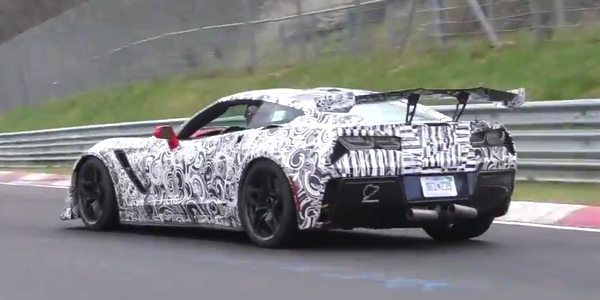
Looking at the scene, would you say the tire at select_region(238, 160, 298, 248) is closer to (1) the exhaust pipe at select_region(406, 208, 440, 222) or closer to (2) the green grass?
(1) the exhaust pipe at select_region(406, 208, 440, 222)

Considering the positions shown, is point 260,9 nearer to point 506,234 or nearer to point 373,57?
point 373,57

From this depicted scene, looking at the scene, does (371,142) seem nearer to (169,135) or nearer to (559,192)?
(169,135)

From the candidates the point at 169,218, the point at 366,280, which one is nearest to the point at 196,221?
the point at 169,218

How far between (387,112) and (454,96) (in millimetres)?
532

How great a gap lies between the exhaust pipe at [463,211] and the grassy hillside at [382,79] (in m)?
8.66

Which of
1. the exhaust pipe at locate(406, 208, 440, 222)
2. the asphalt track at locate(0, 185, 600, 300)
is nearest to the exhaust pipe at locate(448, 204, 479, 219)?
the exhaust pipe at locate(406, 208, 440, 222)

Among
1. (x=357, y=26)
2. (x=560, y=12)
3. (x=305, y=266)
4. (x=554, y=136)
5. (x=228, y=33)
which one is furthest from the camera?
(x=228, y=33)

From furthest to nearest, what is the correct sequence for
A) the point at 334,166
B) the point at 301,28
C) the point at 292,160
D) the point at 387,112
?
the point at 301,28 → the point at 387,112 → the point at 292,160 → the point at 334,166

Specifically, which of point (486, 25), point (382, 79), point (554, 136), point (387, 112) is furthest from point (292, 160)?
point (382, 79)

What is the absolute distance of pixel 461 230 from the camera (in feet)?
34.1

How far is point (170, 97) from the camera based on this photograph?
95.6 ft

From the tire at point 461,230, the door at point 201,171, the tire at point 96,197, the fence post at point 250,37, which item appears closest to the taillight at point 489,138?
the tire at point 461,230

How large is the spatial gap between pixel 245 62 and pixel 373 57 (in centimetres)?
Answer: 449

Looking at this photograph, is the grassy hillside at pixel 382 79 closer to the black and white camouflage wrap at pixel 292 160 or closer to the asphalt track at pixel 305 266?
the asphalt track at pixel 305 266
